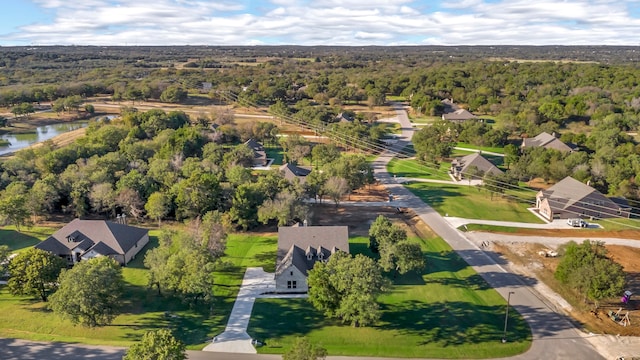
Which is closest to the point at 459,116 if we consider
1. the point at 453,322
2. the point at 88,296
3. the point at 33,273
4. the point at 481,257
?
the point at 481,257

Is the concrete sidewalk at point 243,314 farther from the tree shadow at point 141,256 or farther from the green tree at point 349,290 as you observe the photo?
the tree shadow at point 141,256

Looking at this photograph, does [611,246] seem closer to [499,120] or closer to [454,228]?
[454,228]

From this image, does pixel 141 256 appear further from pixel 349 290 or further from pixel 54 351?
pixel 349 290

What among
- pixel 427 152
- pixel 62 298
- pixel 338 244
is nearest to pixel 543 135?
pixel 427 152

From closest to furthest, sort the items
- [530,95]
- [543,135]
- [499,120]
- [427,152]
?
[427,152]
[543,135]
[499,120]
[530,95]

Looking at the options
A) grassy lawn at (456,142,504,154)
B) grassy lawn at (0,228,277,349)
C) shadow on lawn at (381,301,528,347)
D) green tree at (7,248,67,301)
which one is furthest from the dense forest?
shadow on lawn at (381,301,528,347)

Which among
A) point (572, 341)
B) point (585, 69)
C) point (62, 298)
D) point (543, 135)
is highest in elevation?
point (585, 69)
